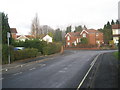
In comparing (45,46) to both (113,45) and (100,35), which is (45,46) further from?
(100,35)

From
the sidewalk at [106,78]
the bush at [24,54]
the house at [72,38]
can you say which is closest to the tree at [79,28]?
the house at [72,38]

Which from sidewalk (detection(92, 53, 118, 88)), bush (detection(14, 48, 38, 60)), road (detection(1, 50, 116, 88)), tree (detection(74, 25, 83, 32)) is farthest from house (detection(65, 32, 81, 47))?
sidewalk (detection(92, 53, 118, 88))

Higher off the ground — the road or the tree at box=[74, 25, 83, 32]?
the tree at box=[74, 25, 83, 32]

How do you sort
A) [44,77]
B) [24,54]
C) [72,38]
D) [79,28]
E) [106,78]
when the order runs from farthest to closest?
[79,28] < [72,38] < [24,54] < [44,77] < [106,78]

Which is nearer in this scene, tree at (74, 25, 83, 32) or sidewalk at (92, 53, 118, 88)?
sidewalk at (92, 53, 118, 88)

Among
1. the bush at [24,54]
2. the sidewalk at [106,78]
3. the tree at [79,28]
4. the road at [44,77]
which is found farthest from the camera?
the tree at [79,28]

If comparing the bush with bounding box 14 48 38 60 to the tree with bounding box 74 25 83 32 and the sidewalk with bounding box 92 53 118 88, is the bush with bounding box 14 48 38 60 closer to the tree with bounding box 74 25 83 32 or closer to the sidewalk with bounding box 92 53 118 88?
the sidewalk with bounding box 92 53 118 88

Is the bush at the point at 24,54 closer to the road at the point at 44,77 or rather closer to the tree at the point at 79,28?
the road at the point at 44,77

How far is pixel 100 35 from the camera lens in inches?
2894

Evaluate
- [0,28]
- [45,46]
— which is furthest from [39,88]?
[45,46]

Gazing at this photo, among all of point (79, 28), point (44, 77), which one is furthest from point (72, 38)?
point (44, 77)

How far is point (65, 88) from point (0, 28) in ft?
49.0

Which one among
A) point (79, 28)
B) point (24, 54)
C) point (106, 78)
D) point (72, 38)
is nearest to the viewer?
point (106, 78)

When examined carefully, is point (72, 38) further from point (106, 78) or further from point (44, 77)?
point (106, 78)
